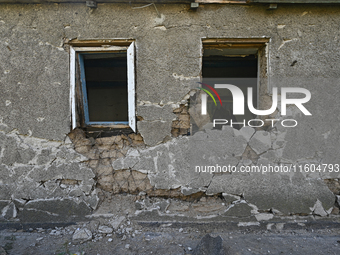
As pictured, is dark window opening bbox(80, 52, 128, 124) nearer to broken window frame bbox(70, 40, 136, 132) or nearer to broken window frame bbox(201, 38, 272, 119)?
broken window frame bbox(70, 40, 136, 132)

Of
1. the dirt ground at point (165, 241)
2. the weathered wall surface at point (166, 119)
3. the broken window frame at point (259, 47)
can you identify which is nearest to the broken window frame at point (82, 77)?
the weathered wall surface at point (166, 119)

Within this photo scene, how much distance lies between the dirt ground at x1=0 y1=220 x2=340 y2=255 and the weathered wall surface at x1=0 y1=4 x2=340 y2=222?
18 cm

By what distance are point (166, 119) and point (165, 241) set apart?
1.30m

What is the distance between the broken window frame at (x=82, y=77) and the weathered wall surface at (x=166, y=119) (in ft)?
0.24

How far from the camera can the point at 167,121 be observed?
7.57 feet

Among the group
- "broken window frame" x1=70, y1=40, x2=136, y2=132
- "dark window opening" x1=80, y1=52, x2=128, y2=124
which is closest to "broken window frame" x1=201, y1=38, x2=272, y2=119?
"broken window frame" x1=70, y1=40, x2=136, y2=132

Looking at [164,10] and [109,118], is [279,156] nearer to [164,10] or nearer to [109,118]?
[164,10]

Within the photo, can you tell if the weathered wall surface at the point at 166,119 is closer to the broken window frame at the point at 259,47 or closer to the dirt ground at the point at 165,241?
the broken window frame at the point at 259,47

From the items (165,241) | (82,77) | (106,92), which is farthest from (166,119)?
(106,92)

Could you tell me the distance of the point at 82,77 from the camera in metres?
2.43

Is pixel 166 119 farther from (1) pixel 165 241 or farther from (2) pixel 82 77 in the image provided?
(1) pixel 165 241

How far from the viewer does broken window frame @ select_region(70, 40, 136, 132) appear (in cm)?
230

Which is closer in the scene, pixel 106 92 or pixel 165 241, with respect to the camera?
pixel 165 241

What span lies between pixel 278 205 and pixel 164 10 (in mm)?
2546
